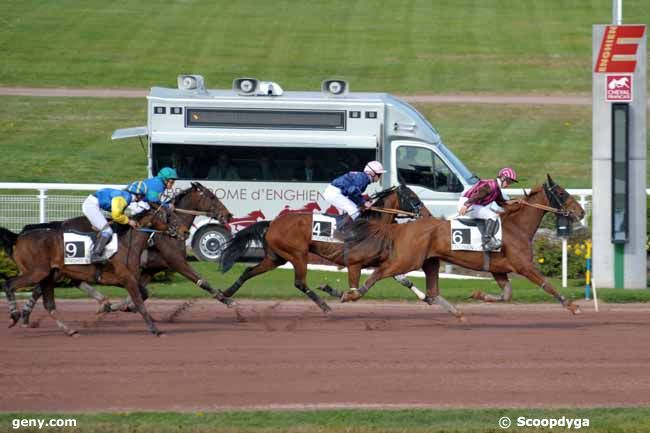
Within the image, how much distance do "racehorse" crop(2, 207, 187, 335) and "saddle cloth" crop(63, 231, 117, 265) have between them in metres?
0.04

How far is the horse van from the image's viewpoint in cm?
1917

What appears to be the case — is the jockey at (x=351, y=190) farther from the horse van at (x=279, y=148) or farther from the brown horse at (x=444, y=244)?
the horse van at (x=279, y=148)

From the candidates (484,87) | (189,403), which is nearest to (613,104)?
(189,403)

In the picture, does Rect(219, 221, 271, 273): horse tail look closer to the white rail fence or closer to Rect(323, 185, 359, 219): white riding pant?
Rect(323, 185, 359, 219): white riding pant

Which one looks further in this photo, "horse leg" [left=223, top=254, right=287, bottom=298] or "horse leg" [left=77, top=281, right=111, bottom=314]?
"horse leg" [left=223, top=254, right=287, bottom=298]

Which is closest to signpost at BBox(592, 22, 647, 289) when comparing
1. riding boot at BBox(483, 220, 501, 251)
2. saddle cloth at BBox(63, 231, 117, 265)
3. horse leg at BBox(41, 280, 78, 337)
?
riding boot at BBox(483, 220, 501, 251)

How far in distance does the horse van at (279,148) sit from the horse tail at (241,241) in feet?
14.8

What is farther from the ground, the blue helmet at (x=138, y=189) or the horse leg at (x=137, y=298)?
the blue helmet at (x=138, y=189)

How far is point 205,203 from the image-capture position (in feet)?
46.1

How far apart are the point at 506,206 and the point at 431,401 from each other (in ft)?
15.0

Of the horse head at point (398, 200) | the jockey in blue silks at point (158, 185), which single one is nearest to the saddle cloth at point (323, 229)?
the horse head at point (398, 200)

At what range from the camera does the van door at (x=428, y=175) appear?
18938mm

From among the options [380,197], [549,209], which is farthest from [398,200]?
[549,209]

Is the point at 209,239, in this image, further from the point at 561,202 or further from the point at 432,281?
the point at 561,202
